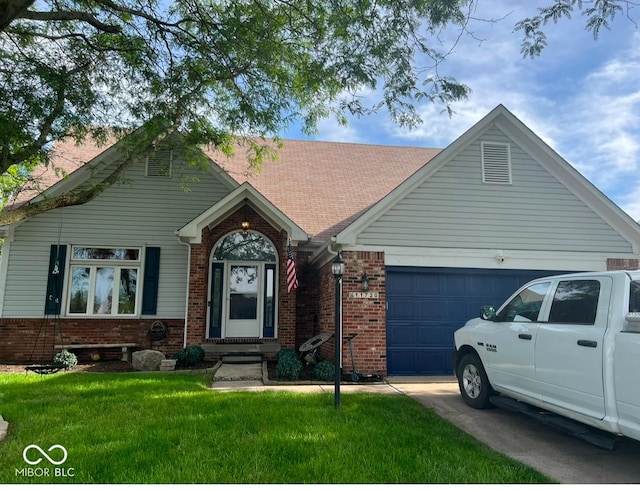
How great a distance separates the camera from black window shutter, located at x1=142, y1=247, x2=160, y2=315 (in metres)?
11.3

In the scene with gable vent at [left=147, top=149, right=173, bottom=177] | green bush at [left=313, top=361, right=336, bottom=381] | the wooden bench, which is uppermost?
gable vent at [left=147, top=149, right=173, bottom=177]

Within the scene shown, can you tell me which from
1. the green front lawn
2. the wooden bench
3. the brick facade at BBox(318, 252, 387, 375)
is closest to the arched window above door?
the wooden bench

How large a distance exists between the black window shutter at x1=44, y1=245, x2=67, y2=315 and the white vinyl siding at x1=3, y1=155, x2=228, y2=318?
0.15m

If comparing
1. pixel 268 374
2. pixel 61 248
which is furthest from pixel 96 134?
pixel 268 374

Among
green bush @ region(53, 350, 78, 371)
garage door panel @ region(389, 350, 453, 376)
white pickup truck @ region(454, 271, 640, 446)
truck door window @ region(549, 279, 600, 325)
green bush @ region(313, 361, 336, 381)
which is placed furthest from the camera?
green bush @ region(53, 350, 78, 371)

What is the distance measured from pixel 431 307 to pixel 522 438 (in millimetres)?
4528

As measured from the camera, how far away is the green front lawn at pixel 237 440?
3.75 metres

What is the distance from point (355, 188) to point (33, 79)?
9.47 meters

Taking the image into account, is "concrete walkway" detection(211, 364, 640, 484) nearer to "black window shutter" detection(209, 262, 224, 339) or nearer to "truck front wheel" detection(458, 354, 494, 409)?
"truck front wheel" detection(458, 354, 494, 409)

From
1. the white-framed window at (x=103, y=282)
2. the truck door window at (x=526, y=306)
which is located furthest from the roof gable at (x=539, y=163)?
the white-framed window at (x=103, y=282)

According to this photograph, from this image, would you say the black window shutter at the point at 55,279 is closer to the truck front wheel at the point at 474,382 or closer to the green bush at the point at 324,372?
the green bush at the point at 324,372

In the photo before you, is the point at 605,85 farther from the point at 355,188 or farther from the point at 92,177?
the point at 92,177

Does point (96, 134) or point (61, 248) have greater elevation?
point (96, 134)

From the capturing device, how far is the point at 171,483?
352 centimetres
